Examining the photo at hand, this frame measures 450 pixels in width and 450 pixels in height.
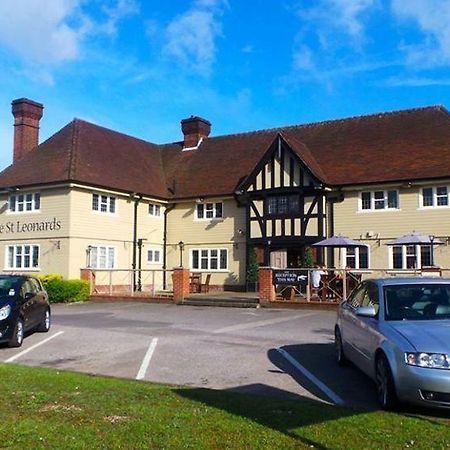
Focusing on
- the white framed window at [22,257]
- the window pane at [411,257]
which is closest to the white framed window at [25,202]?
the white framed window at [22,257]

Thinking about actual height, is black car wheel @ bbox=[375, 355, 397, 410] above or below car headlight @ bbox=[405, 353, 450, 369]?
below

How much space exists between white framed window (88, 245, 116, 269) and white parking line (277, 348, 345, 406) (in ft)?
61.3

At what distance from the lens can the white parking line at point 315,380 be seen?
734cm

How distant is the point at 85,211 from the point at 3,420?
23.1 metres

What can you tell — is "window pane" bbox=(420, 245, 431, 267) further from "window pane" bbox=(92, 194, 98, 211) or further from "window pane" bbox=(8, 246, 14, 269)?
"window pane" bbox=(8, 246, 14, 269)

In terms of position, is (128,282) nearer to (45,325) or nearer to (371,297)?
(45,325)

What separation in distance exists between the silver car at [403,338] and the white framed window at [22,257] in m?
22.5

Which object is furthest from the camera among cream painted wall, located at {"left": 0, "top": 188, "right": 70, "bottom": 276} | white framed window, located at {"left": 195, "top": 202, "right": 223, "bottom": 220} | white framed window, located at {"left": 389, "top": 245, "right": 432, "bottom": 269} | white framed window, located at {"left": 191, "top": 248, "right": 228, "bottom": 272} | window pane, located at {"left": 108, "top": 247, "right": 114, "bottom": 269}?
white framed window, located at {"left": 195, "top": 202, "right": 223, "bottom": 220}

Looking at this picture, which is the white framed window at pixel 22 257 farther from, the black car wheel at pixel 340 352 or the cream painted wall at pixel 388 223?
the black car wheel at pixel 340 352

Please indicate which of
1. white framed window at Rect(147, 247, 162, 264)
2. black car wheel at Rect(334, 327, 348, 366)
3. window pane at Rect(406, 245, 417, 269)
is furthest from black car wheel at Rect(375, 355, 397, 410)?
white framed window at Rect(147, 247, 162, 264)

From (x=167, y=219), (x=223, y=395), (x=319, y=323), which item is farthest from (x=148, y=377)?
(x=167, y=219)

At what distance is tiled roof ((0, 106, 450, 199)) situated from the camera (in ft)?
89.0

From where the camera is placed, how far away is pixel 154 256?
3238 centimetres

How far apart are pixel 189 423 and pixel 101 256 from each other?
2405 cm
